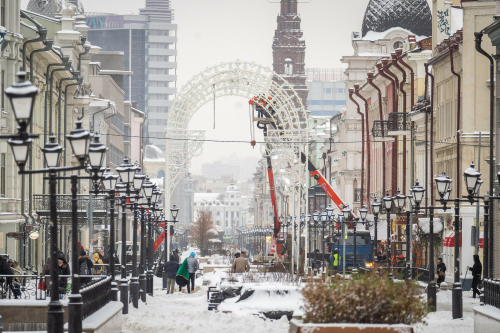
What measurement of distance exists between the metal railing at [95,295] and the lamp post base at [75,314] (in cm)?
85

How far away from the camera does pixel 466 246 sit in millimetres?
38656

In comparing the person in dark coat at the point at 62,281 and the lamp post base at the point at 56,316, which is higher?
the lamp post base at the point at 56,316

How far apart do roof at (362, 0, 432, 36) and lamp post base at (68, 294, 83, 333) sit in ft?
179

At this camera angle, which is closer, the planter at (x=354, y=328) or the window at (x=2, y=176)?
the planter at (x=354, y=328)

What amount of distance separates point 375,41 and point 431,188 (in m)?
26.4

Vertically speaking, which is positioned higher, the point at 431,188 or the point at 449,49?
the point at 449,49

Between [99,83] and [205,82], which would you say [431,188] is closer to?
[205,82]

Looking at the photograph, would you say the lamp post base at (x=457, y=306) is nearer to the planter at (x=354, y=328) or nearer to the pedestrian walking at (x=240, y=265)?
the pedestrian walking at (x=240, y=265)

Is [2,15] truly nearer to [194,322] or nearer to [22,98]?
[194,322]

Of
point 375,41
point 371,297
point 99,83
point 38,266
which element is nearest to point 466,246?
point 38,266

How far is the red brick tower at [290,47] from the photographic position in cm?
14362

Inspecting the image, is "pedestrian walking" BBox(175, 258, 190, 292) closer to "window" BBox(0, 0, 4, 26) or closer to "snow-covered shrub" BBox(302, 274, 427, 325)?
"window" BBox(0, 0, 4, 26)

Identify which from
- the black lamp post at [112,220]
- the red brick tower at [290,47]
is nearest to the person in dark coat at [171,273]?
the black lamp post at [112,220]

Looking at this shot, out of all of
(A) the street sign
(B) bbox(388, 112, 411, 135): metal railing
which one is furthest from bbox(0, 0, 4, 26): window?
(B) bbox(388, 112, 411, 135): metal railing
